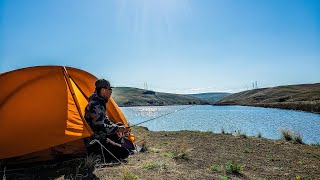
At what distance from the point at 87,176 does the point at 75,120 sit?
7.01 feet

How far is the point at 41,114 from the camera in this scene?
28.9ft

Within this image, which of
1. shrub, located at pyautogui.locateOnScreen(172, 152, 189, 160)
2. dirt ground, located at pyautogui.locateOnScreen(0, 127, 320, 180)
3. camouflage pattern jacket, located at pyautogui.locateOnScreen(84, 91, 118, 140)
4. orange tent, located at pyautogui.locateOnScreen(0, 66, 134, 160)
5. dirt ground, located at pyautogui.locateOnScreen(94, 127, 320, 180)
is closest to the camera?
dirt ground, located at pyautogui.locateOnScreen(0, 127, 320, 180)

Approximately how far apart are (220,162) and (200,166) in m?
0.97

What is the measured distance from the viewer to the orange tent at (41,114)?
8.30m

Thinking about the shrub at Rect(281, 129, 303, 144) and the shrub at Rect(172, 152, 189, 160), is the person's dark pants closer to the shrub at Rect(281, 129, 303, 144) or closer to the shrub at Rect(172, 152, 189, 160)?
the shrub at Rect(172, 152, 189, 160)

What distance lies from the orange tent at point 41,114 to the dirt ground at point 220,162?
1.59m

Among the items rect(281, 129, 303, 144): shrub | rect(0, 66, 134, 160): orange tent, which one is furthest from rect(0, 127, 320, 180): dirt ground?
rect(281, 129, 303, 144): shrub

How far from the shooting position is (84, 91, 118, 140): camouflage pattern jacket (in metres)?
8.52

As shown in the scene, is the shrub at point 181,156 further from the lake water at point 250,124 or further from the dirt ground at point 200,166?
the lake water at point 250,124

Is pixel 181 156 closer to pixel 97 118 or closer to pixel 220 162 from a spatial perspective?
pixel 220 162

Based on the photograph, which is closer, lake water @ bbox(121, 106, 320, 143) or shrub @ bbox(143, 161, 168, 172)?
shrub @ bbox(143, 161, 168, 172)

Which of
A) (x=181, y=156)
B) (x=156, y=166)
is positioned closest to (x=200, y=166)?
(x=181, y=156)

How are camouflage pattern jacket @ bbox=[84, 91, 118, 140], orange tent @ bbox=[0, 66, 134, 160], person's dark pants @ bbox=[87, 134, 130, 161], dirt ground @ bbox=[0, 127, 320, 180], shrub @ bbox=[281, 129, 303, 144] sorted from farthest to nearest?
shrub @ bbox=[281, 129, 303, 144], person's dark pants @ bbox=[87, 134, 130, 161], camouflage pattern jacket @ bbox=[84, 91, 118, 140], orange tent @ bbox=[0, 66, 134, 160], dirt ground @ bbox=[0, 127, 320, 180]

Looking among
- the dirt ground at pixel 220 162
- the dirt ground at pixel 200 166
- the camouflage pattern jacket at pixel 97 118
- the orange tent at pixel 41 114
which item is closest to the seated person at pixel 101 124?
the camouflage pattern jacket at pixel 97 118
